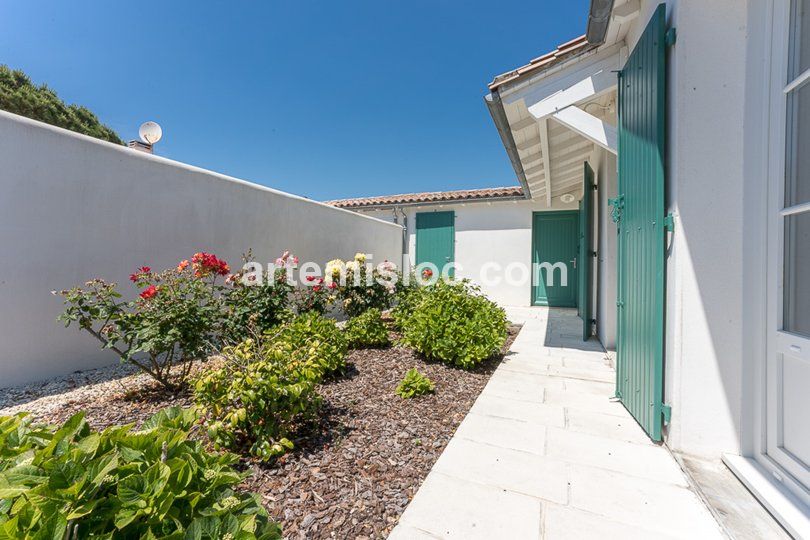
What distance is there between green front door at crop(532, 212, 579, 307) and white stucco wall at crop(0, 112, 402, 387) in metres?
7.52

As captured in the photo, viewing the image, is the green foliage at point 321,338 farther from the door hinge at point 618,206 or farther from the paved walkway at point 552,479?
the door hinge at point 618,206

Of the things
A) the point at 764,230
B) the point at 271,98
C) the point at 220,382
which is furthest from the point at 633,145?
the point at 271,98

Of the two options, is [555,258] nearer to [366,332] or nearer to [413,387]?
[366,332]

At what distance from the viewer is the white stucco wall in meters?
2.96

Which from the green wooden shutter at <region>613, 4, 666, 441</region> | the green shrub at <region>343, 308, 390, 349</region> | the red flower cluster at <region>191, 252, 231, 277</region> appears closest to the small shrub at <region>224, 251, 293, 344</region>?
the red flower cluster at <region>191, 252, 231, 277</region>

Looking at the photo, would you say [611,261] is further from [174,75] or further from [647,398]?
[174,75]

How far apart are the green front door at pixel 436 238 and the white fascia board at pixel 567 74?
6.24 metres

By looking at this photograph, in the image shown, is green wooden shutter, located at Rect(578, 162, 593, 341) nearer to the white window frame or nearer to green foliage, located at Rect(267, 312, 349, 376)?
the white window frame

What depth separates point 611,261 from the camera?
4.46m

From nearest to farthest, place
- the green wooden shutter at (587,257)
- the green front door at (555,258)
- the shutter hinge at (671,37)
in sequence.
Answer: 1. the shutter hinge at (671,37)
2. the green wooden shutter at (587,257)
3. the green front door at (555,258)

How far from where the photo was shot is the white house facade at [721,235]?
1585 mm

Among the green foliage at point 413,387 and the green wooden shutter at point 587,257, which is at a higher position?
the green wooden shutter at point 587,257

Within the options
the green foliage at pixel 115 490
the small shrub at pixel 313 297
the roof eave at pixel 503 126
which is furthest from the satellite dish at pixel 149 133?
the green foliage at pixel 115 490

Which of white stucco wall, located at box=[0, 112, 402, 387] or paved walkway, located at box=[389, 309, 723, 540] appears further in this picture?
white stucco wall, located at box=[0, 112, 402, 387]
